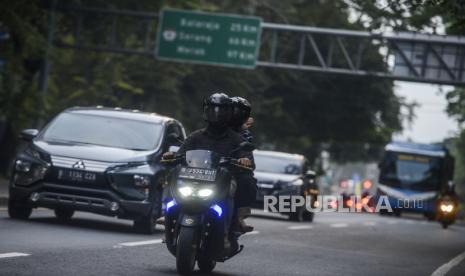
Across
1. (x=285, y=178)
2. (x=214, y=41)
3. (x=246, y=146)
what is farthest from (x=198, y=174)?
(x=214, y=41)

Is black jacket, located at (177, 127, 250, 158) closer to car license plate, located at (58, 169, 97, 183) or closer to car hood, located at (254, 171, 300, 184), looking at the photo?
car license plate, located at (58, 169, 97, 183)

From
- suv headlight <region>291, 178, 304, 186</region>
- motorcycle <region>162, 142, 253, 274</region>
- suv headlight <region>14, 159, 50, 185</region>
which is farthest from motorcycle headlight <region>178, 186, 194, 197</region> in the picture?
suv headlight <region>291, 178, 304, 186</region>

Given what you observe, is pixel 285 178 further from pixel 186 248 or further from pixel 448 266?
pixel 186 248

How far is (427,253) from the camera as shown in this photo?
1858cm

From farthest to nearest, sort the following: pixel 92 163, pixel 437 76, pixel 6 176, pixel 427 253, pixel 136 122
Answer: pixel 437 76, pixel 6 176, pixel 427 253, pixel 136 122, pixel 92 163

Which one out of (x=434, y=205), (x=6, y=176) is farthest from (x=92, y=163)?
(x=434, y=205)

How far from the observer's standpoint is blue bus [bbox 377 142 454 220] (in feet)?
151

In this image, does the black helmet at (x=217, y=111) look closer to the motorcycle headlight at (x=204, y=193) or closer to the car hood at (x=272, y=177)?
the motorcycle headlight at (x=204, y=193)

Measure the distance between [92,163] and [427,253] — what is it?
6.14 meters

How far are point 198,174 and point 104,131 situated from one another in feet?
20.8

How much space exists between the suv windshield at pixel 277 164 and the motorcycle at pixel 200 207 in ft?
54.8

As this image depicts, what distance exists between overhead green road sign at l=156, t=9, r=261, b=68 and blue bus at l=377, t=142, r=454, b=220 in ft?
38.6

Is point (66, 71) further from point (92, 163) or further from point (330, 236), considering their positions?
point (92, 163)

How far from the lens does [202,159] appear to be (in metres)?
10.7
